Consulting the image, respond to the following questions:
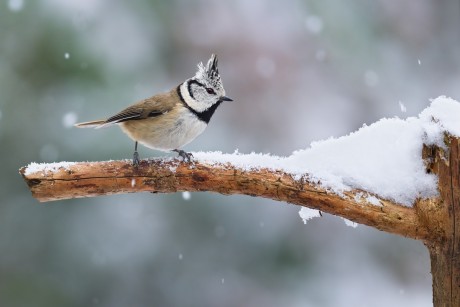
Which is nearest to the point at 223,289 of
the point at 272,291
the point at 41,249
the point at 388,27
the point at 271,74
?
the point at 272,291

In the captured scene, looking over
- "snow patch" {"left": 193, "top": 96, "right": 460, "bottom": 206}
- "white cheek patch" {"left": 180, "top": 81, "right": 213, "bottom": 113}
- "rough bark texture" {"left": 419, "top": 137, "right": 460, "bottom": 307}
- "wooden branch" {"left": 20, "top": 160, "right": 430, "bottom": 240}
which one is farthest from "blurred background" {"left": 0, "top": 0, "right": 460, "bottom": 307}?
"rough bark texture" {"left": 419, "top": 137, "right": 460, "bottom": 307}

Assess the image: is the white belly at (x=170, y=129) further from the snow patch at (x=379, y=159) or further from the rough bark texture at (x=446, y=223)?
the rough bark texture at (x=446, y=223)

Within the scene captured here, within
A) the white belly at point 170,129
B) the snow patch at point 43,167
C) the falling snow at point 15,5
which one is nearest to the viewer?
the snow patch at point 43,167

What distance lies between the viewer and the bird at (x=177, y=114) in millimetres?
3451

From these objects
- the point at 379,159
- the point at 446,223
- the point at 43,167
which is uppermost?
the point at 379,159

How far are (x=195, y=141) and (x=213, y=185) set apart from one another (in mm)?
2051

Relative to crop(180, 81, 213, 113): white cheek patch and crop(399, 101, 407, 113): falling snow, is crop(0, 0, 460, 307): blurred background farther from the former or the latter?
crop(180, 81, 213, 113): white cheek patch

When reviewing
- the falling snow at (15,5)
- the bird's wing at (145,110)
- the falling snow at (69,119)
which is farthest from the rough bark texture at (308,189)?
the falling snow at (15,5)

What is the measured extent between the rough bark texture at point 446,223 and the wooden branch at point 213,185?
0.06 meters

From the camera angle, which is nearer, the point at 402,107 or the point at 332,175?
the point at 332,175

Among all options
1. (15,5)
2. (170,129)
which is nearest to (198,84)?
(170,129)

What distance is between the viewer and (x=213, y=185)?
289 cm

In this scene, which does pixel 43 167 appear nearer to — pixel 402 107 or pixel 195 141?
pixel 195 141

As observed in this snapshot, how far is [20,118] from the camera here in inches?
189
